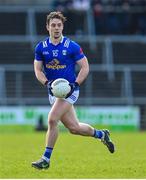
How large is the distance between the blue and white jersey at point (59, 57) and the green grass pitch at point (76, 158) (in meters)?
1.49

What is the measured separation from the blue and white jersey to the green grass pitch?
1.49m

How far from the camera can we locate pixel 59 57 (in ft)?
46.4

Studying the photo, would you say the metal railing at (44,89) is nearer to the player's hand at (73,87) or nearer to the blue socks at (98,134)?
Result: the blue socks at (98,134)

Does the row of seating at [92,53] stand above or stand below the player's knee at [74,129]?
above

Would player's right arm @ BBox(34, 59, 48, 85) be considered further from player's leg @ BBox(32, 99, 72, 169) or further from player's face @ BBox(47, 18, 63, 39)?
player's face @ BBox(47, 18, 63, 39)

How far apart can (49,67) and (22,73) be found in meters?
16.4

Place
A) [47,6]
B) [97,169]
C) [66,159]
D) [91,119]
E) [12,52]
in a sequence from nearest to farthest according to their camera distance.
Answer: [97,169]
[66,159]
[91,119]
[12,52]
[47,6]

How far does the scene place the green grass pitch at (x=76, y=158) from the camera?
1321 centimetres

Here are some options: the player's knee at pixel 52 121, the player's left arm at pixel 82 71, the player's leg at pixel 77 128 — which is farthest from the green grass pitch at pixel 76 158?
the player's left arm at pixel 82 71

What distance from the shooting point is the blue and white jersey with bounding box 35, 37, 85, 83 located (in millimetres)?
14164

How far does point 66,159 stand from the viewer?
53.9 feet

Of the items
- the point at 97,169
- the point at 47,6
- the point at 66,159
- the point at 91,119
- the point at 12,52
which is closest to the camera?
the point at 97,169

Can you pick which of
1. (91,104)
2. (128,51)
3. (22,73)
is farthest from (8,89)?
(128,51)

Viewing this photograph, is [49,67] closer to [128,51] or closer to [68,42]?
[68,42]
